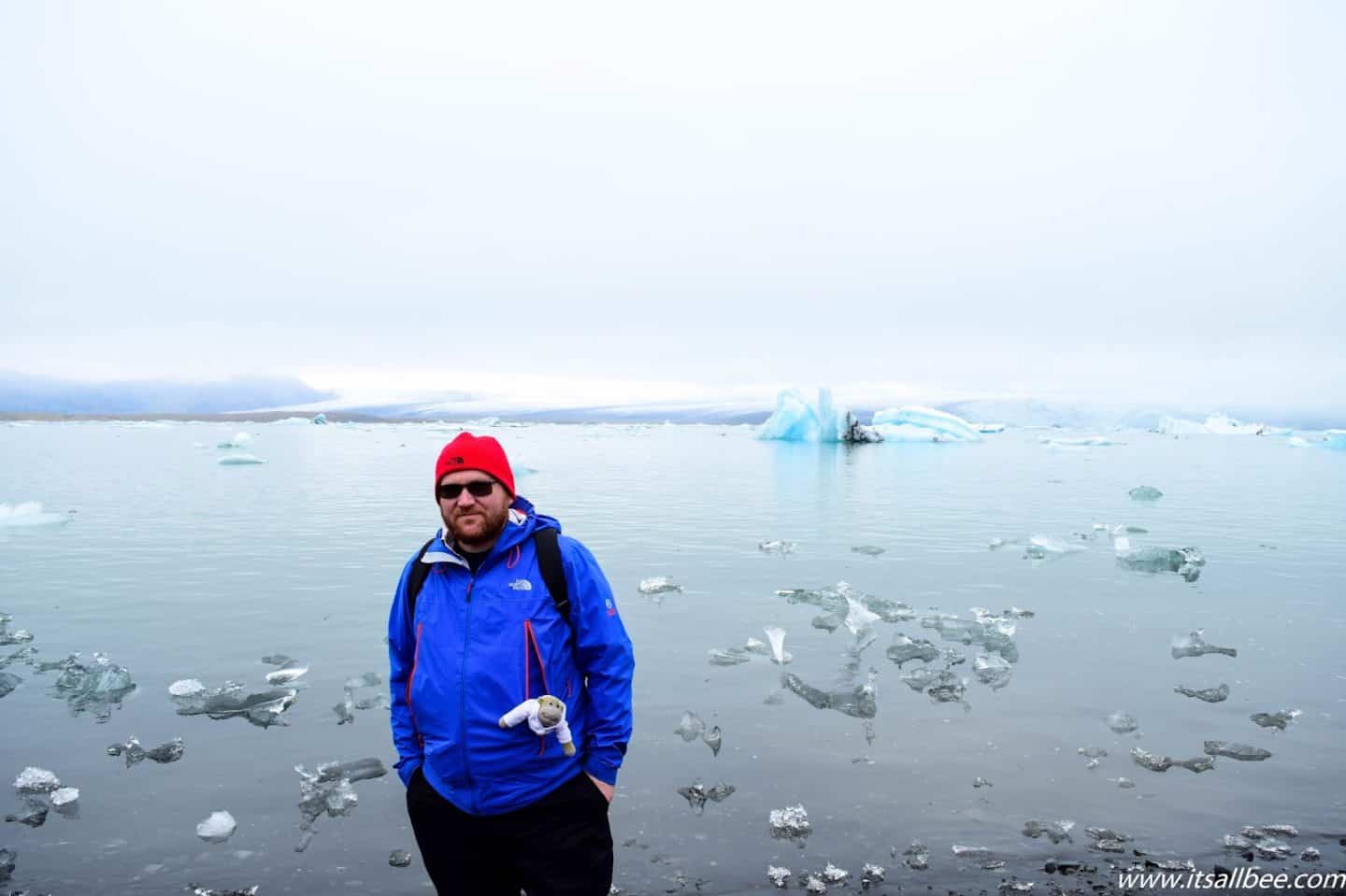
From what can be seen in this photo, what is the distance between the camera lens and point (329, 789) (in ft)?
19.3

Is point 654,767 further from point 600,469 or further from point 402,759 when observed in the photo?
point 600,469

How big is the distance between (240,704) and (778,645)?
5.44 metres

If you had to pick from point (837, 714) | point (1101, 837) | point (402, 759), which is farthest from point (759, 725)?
point (402, 759)

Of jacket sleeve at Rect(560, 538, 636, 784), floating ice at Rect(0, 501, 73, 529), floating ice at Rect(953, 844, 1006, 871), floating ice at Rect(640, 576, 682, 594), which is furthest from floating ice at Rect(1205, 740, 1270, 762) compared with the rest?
floating ice at Rect(0, 501, 73, 529)

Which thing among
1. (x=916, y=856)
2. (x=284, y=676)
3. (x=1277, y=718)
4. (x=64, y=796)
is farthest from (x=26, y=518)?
(x=1277, y=718)

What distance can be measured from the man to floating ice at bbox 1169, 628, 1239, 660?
8316 millimetres

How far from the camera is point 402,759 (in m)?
3.60

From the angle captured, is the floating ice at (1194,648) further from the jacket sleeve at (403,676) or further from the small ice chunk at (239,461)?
the small ice chunk at (239,461)

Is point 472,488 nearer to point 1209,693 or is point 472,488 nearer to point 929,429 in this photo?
point 1209,693

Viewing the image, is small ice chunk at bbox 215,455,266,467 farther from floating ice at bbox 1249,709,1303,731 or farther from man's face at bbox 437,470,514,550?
floating ice at bbox 1249,709,1303,731

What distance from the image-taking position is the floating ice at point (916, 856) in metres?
4.88

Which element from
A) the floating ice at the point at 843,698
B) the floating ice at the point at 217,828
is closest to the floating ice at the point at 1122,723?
the floating ice at the point at 843,698

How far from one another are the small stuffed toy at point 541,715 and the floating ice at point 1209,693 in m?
7.24

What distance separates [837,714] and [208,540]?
15.1 m
